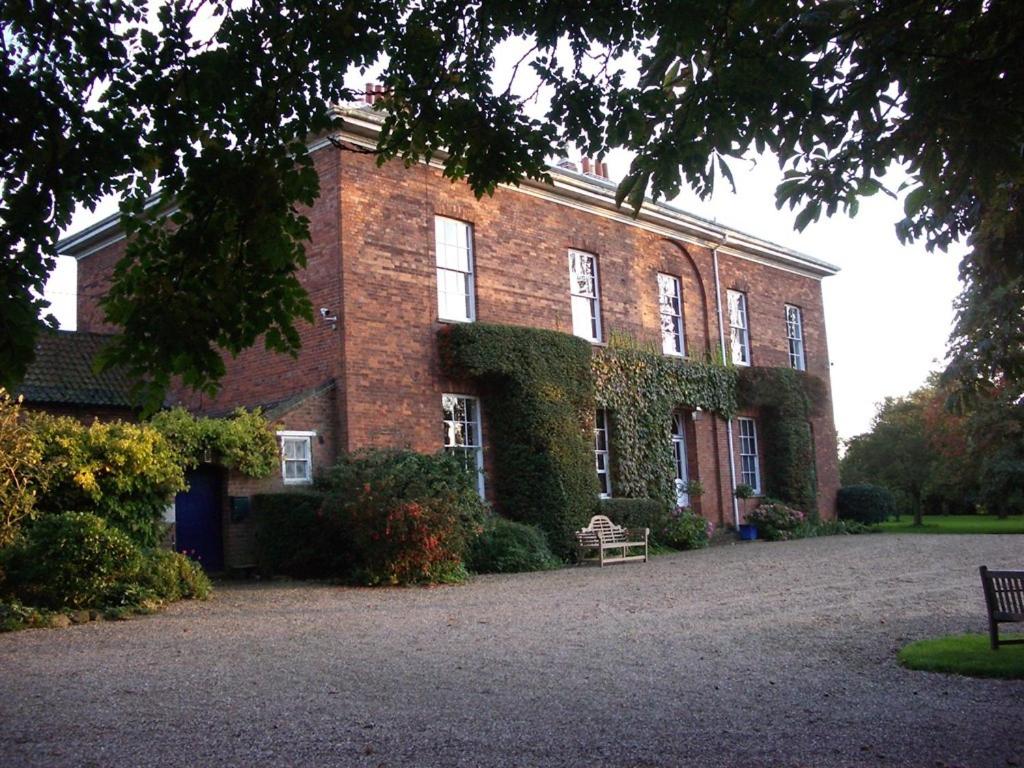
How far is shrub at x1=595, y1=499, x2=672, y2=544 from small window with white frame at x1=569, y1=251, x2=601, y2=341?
386 centimetres

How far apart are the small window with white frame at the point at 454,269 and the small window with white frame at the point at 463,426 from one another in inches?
64.3

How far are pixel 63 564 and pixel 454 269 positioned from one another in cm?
1033

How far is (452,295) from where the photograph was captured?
19.7 metres

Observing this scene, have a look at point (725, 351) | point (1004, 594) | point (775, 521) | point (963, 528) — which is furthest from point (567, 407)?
point (963, 528)

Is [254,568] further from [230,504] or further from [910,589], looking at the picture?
[910,589]

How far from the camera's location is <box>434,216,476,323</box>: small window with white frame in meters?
19.5

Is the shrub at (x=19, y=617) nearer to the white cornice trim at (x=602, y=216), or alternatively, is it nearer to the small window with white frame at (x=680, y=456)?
the white cornice trim at (x=602, y=216)

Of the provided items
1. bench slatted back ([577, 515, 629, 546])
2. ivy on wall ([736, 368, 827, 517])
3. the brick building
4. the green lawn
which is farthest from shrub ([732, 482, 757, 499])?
bench slatted back ([577, 515, 629, 546])

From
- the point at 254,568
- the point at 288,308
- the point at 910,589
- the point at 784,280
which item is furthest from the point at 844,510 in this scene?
the point at 288,308

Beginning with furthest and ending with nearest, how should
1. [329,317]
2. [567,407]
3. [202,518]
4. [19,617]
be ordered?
[567,407] < [329,317] < [202,518] < [19,617]

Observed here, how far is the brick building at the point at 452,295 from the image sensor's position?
17.7 meters

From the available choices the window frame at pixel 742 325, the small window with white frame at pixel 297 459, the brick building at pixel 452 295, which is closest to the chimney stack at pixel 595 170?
the brick building at pixel 452 295

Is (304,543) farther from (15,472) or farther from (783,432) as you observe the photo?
(783,432)

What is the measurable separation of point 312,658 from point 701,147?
18.0 ft
